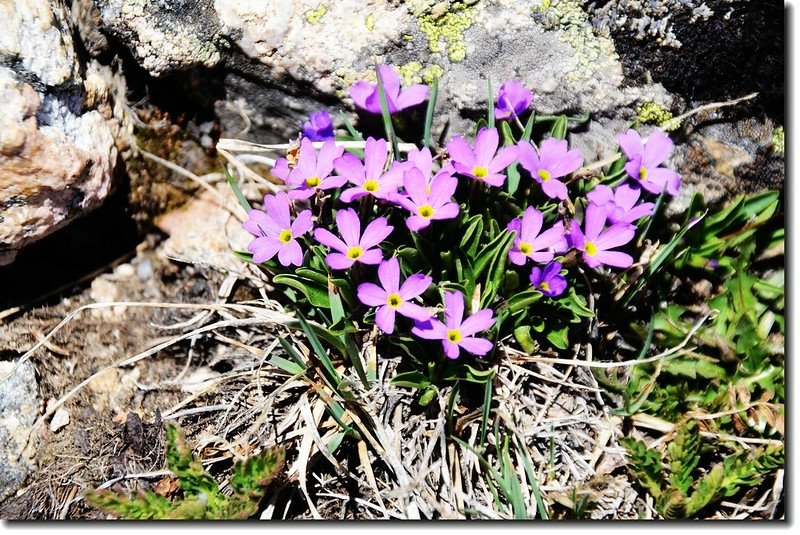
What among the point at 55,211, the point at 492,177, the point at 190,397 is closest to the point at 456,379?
the point at 492,177

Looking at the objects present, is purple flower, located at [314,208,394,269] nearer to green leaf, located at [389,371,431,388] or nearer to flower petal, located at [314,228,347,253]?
flower petal, located at [314,228,347,253]

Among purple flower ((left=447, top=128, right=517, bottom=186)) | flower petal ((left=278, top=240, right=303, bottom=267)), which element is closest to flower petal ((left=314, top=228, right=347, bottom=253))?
flower petal ((left=278, top=240, right=303, bottom=267))

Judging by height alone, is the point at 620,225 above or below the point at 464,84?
below

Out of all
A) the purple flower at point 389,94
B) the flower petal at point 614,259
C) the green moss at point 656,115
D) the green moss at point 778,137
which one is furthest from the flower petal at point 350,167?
the green moss at point 778,137

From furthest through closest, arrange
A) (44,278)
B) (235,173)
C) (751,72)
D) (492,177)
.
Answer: (235,173) < (44,278) < (751,72) < (492,177)

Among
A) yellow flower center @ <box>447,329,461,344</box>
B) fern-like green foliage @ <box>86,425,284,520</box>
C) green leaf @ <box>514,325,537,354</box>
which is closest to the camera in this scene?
fern-like green foliage @ <box>86,425,284,520</box>

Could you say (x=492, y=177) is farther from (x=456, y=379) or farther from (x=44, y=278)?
(x=44, y=278)
